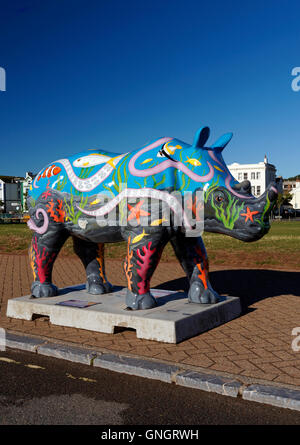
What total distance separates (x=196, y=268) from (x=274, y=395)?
8.15 ft

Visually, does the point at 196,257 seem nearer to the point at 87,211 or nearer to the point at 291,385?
the point at 87,211

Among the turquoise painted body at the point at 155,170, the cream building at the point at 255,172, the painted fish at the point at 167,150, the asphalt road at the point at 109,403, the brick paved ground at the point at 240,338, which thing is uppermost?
the cream building at the point at 255,172

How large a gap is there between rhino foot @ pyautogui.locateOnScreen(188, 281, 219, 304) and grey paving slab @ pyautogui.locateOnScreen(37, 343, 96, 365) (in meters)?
1.73

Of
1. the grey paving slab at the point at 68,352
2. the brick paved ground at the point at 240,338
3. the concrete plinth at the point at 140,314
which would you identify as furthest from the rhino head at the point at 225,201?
the grey paving slab at the point at 68,352

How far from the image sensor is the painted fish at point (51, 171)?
6016 mm

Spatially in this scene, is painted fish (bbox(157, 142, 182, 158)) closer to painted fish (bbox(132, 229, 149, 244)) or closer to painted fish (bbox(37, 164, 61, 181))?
painted fish (bbox(132, 229, 149, 244))

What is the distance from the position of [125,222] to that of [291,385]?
2.64 metres

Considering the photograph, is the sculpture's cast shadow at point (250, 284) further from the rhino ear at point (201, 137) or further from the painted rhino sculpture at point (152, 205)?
the rhino ear at point (201, 137)

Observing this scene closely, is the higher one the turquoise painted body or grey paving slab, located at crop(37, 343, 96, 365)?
the turquoise painted body

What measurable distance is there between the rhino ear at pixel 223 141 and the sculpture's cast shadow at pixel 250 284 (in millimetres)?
2510

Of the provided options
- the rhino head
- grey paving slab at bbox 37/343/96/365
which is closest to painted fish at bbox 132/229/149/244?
the rhino head

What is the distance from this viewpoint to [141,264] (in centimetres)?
507

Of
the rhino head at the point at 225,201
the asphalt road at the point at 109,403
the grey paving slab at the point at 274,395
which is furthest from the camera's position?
the rhino head at the point at 225,201

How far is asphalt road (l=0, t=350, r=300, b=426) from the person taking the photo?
10.0 ft
